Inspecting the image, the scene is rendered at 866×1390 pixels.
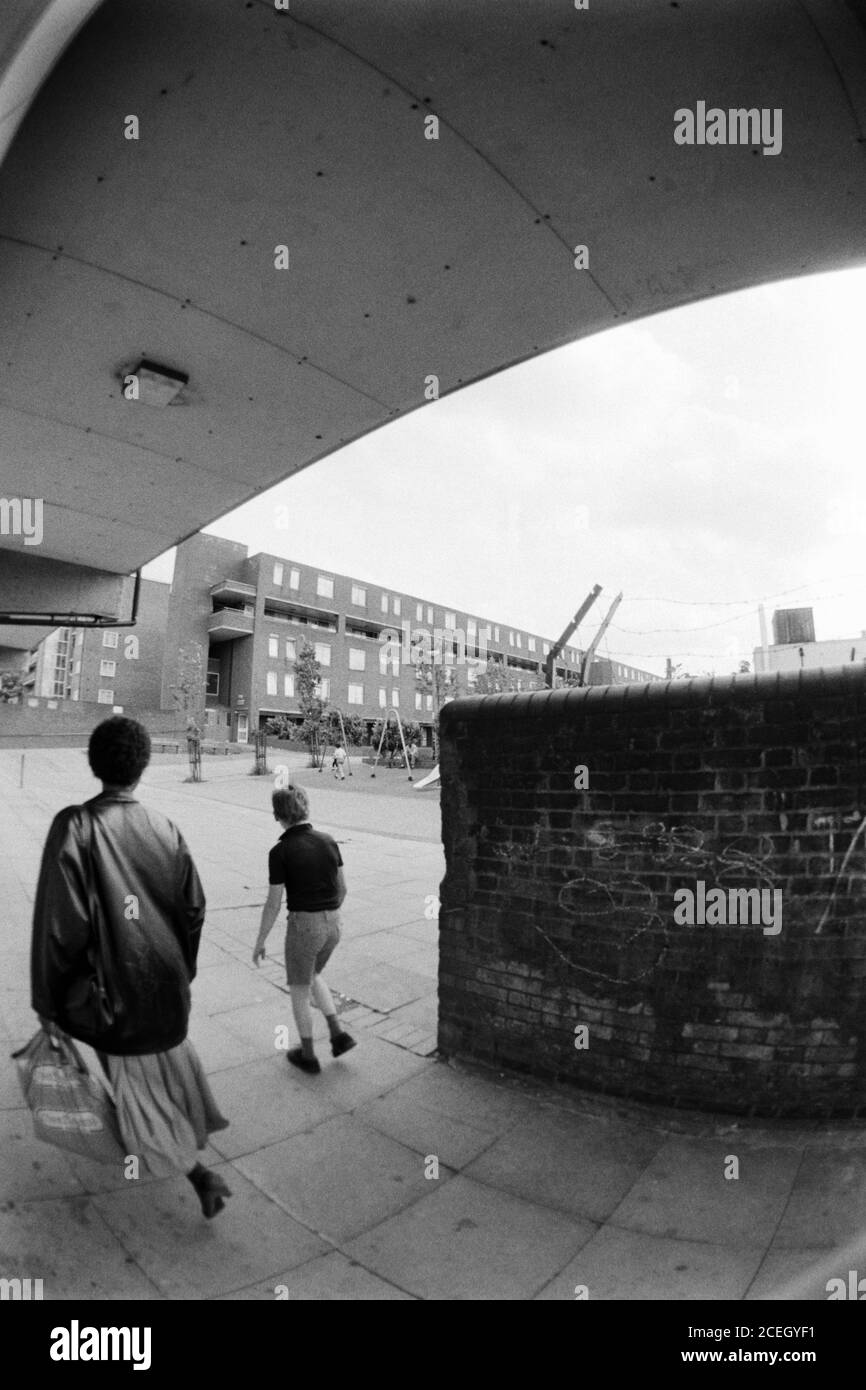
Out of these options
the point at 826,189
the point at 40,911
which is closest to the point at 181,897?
the point at 40,911

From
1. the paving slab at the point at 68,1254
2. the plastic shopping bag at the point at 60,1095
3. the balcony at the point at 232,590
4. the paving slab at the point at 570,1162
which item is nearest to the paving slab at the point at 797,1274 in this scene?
the paving slab at the point at 570,1162

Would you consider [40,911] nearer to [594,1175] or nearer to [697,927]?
[594,1175]

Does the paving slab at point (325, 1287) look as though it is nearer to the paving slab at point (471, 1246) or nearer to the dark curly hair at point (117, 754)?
the paving slab at point (471, 1246)

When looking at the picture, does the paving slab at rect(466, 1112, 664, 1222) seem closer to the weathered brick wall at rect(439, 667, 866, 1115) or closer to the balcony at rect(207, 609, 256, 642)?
the weathered brick wall at rect(439, 667, 866, 1115)

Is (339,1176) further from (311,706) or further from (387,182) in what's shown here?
(311,706)

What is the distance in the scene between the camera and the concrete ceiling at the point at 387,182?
189 centimetres

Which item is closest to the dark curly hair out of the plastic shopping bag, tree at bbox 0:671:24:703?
the plastic shopping bag

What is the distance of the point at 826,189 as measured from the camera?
2.34 m

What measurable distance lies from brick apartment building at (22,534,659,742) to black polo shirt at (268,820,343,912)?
35861 millimetres

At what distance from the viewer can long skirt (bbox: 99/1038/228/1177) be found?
2.26m

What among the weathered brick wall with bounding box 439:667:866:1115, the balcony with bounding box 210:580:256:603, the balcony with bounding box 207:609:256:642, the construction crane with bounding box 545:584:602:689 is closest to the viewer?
the weathered brick wall with bounding box 439:667:866:1115

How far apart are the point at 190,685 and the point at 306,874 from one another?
39.4 meters

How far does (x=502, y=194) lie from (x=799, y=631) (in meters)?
52.8

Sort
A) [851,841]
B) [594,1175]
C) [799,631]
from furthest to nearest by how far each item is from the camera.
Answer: [799,631] < [851,841] < [594,1175]
